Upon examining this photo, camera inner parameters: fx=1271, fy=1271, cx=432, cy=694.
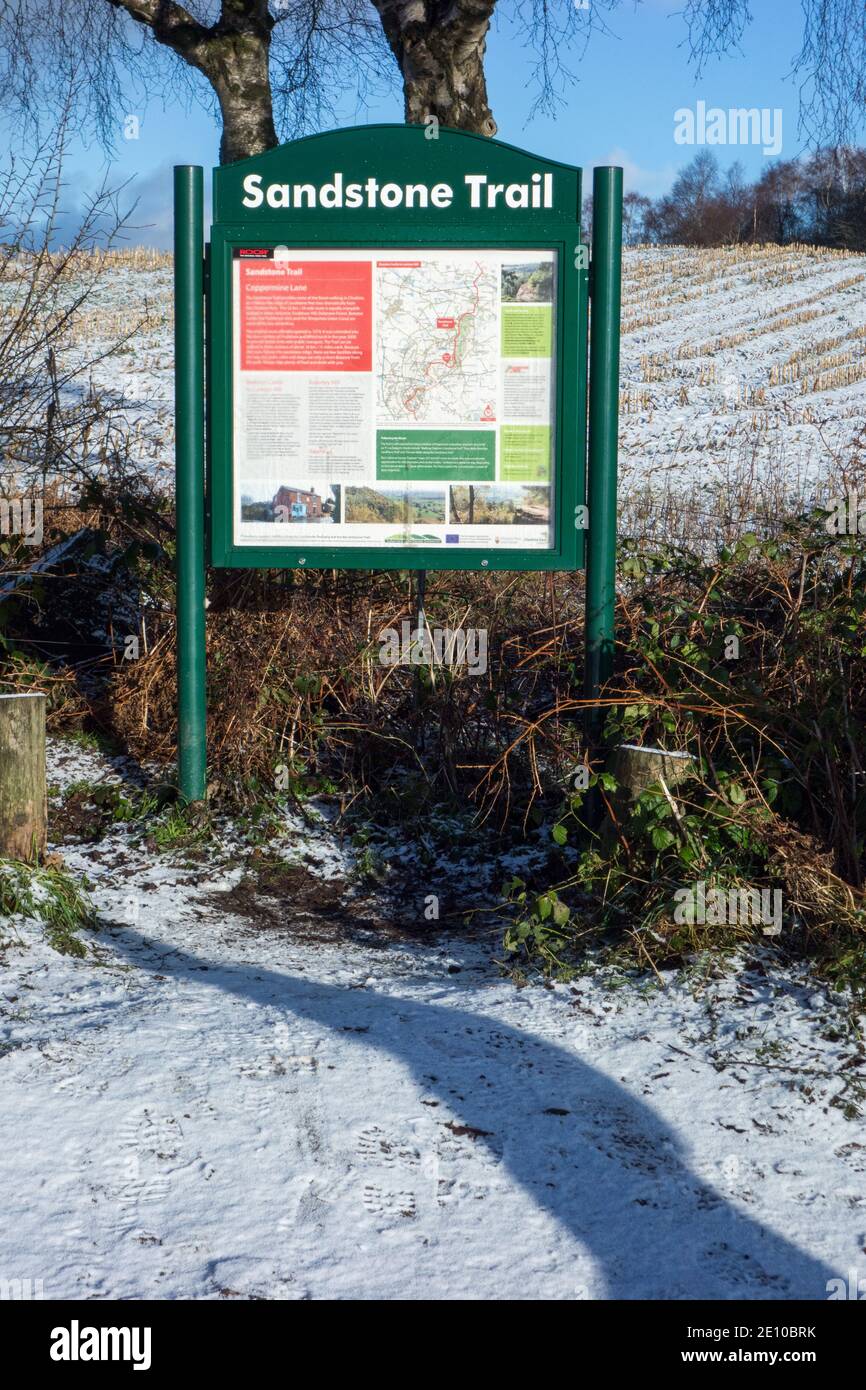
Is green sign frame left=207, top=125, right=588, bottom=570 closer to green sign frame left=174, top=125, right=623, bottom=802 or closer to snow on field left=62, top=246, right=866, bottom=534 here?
green sign frame left=174, top=125, right=623, bottom=802

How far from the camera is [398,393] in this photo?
518 cm

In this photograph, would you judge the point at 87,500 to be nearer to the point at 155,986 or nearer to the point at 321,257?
the point at 321,257

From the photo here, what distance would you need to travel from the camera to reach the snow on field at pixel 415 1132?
257cm

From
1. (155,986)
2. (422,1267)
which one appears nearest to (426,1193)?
(422,1267)

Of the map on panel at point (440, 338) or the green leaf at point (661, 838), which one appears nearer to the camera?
the green leaf at point (661, 838)

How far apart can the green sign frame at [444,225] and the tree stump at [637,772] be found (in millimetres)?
995

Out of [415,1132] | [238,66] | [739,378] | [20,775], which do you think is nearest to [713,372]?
[739,378]

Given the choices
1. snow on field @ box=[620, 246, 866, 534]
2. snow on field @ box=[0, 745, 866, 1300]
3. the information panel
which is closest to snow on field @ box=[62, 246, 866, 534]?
snow on field @ box=[620, 246, 866, 534]

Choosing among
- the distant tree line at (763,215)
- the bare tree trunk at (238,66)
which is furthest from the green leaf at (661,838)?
the distant tree line at (763,215)

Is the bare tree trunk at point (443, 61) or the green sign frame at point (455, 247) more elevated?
the bare tree trunk at point (443, 61)

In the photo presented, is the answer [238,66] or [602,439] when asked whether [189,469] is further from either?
[238,66]

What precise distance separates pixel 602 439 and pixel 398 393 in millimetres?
849

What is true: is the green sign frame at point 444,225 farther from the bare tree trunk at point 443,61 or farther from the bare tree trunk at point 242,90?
the bare tree trunk at point 242,90

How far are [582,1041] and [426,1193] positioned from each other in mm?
917
